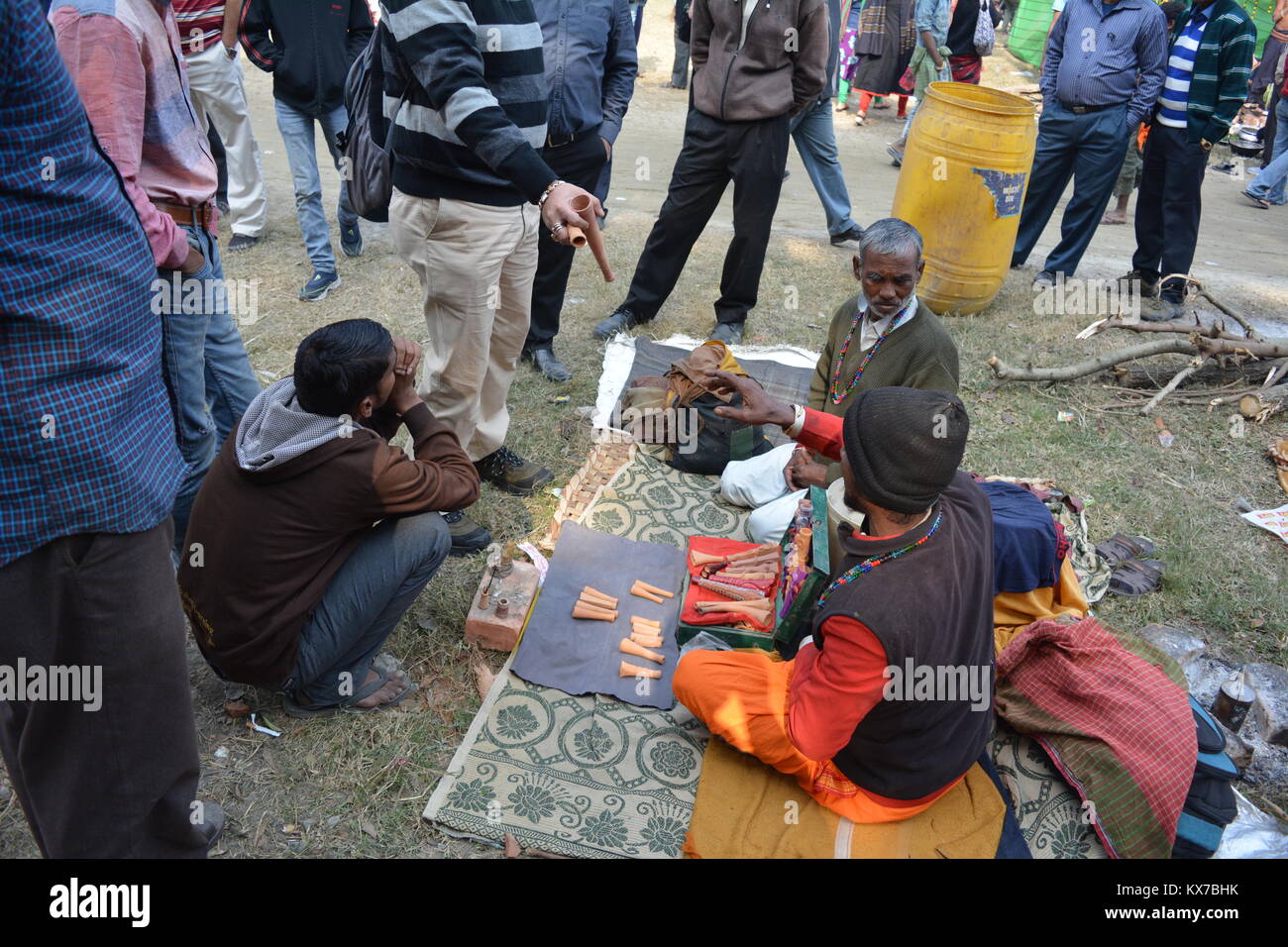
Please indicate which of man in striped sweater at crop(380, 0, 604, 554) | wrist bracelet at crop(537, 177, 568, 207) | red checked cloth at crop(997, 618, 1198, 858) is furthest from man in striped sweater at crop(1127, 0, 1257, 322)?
wrist bracelet at crop(537, 177, 568, 207)

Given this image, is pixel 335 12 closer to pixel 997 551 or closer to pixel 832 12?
pixel 832 12

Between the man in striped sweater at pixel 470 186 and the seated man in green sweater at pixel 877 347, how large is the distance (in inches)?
44.5

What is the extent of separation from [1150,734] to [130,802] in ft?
8.98

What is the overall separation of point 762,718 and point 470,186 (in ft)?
7.28

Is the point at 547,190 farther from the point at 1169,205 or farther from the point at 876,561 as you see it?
the point at 1169,205

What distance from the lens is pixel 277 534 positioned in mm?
2592

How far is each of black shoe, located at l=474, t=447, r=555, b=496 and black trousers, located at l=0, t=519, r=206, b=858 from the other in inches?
86.3

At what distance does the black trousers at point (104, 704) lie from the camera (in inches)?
72.0

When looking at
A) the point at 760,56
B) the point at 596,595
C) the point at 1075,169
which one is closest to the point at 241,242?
the point at 760,56

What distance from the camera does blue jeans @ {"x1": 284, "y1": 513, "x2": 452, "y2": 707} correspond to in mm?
2797

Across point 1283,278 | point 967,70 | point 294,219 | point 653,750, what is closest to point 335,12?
point 294,219

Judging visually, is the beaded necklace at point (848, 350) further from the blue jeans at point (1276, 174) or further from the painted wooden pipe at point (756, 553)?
the blue jeans at point (1276, 174)

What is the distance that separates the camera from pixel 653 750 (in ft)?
9.75

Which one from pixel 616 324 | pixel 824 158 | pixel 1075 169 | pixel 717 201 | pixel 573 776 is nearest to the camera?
pixel 573 776
